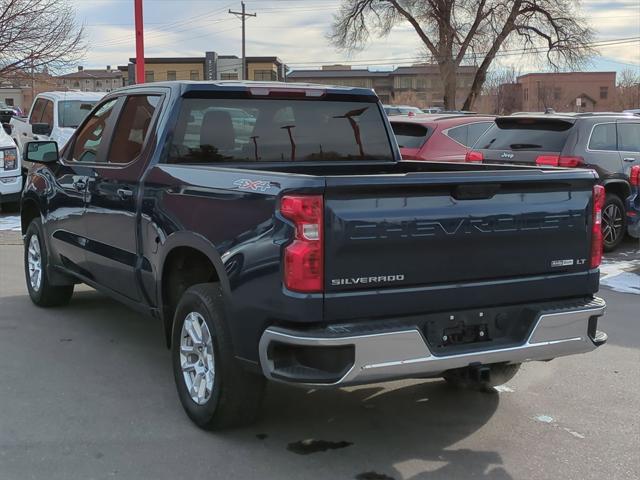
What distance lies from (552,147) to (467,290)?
21.8 ft

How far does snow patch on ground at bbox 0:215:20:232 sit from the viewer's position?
12.0 m

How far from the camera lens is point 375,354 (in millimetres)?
3332

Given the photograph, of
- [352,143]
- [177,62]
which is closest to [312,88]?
[352,143]

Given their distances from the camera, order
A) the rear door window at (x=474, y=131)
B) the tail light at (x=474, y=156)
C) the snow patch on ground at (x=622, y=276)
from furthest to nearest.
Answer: the rear door window at (x=474, y=131)
the tail light at (x=474, y=156)
the snow patch on ground at (x=622, y=276)

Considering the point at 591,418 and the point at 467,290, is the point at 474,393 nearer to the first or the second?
the point at 591,418

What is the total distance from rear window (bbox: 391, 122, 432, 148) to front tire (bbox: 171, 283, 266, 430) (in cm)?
757

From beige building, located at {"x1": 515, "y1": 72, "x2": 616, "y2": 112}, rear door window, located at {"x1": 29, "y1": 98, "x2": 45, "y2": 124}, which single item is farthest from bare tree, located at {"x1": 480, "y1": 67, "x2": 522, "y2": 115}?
rear door window, located at {"x1": 29, "y1": 98, "x2": 45, "y2": 124}

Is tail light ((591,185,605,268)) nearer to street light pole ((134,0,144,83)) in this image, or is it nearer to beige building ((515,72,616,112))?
street light pole ((134,0,144,83))

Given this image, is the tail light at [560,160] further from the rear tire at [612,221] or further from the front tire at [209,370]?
the front tire at [209,370]

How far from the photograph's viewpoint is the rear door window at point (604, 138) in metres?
9.77

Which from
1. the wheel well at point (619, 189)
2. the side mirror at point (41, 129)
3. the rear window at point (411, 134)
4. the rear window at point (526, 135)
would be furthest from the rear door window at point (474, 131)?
the side mirror at point (41, 129)

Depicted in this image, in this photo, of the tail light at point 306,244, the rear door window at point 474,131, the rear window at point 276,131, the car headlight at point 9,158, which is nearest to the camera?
the tail light at point 306,244

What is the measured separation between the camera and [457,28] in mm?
40344

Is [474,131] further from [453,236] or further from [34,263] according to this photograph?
[453,236]
